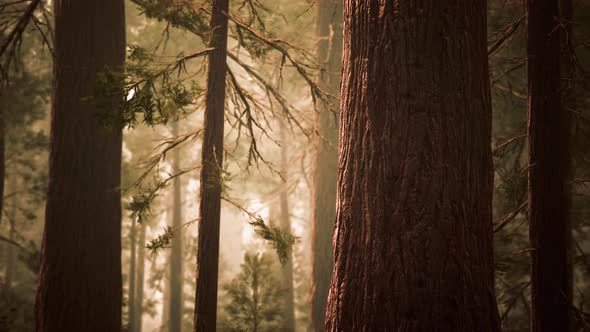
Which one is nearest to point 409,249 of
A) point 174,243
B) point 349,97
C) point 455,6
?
point 349,97

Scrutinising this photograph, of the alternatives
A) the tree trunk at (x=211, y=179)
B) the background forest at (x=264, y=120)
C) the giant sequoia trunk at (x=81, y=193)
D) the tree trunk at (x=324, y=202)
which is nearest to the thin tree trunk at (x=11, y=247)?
the background forest at (x=264, y=120)

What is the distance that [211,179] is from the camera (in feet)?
15.4

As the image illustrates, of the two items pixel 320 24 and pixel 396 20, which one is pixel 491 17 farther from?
pixel 396 20

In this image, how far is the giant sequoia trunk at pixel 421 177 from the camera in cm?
261

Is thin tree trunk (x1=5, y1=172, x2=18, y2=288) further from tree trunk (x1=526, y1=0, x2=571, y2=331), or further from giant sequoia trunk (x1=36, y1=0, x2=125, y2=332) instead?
tree trunk (x1=526, y1=0, x2=571, y2=331)

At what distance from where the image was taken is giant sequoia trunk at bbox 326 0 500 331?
2.61 metres

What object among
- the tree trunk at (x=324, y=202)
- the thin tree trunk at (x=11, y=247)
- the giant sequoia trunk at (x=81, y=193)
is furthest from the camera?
the thin tree trunk at (x=11, y=247)

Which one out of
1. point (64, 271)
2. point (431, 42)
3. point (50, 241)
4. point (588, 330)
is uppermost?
point (431, 42)

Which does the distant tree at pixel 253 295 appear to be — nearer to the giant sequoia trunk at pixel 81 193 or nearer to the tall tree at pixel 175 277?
the giant sequoia trunk at pixel 81 193

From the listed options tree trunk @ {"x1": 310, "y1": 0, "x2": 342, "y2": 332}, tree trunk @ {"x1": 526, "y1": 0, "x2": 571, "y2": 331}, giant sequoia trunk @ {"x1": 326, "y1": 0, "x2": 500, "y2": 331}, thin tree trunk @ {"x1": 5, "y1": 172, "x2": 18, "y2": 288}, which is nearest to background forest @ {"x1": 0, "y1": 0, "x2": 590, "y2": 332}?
tree trunk @ {"x1": 310, "y1": 0, "x2": 342, "y2": 332}

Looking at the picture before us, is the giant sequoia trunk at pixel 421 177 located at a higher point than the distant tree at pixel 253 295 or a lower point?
higher

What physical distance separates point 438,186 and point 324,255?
23.3ft

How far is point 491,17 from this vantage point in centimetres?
1110

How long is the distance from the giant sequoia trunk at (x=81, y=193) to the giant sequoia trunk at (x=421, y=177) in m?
4.02
